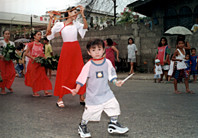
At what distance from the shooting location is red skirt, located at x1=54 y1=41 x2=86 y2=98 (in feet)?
18.8

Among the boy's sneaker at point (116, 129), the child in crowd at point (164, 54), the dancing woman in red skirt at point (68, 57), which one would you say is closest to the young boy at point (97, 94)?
the boy's sneaker at point (116, 129)

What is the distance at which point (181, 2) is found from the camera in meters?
14.3

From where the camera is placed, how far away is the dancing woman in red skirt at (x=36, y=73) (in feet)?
24.1

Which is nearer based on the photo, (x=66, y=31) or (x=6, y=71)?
(x=66, y=31)

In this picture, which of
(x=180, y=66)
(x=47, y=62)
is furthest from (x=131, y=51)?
(x=47, y=62)

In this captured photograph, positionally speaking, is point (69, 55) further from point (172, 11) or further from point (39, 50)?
point (172, 11)

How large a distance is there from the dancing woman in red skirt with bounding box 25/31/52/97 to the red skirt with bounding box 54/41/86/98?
1.69 metres

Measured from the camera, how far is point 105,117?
486cm

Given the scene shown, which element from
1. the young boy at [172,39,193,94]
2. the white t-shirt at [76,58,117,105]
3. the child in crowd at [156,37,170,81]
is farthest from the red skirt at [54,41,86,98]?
the child in crowd at [156,37,170,81]

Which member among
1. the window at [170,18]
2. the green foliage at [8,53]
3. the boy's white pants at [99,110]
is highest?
the window at [170,18]

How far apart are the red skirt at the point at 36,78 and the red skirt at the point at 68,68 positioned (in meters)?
1.68

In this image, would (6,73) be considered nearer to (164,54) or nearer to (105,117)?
(105,117)

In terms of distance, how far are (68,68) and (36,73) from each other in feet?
6.63

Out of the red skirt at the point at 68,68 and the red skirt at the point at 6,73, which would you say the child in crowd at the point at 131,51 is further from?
the red skirt at the point at 68,68
